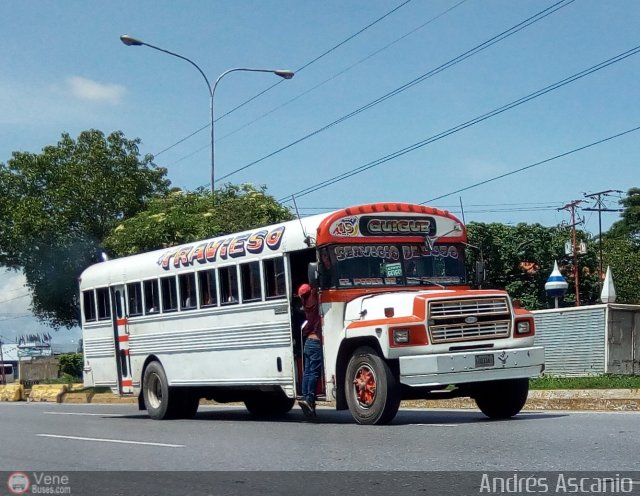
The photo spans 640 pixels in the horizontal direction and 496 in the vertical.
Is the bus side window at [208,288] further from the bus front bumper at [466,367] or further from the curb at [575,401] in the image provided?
the bus front bumper at [466,367]

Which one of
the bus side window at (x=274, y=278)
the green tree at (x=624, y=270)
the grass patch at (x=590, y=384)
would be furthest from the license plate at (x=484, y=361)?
the green tree at (x=624, y=270)

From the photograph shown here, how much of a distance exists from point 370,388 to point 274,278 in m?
2.62

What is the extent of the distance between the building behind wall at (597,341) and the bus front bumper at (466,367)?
1202 cm

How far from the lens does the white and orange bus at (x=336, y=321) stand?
1246 centimetres

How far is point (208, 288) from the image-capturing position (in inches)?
643

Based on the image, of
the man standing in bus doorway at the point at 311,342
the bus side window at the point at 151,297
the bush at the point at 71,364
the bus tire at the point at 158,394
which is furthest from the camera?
the bush at the point at 71,364

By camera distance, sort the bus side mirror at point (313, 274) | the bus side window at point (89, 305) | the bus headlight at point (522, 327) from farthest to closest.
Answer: the bus side window at point (89, 305) → the bus side mirror at point (313, 274) → the bus headlight at point (522, 327)

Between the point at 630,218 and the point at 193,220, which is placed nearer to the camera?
the point at 193,220

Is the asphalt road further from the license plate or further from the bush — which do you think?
the bush

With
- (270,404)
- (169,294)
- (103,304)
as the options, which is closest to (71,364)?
A: (103,304)

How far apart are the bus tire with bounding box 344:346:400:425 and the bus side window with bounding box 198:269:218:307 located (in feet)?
12.2

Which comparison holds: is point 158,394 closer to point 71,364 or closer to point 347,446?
point 347,446

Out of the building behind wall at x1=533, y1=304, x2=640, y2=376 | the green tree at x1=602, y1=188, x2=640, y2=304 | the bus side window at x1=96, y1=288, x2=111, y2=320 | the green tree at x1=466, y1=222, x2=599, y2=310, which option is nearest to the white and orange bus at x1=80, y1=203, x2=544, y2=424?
the bus side window at x1=96, y1=288, x2=111, y2=320

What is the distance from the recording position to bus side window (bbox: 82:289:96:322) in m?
20.2
